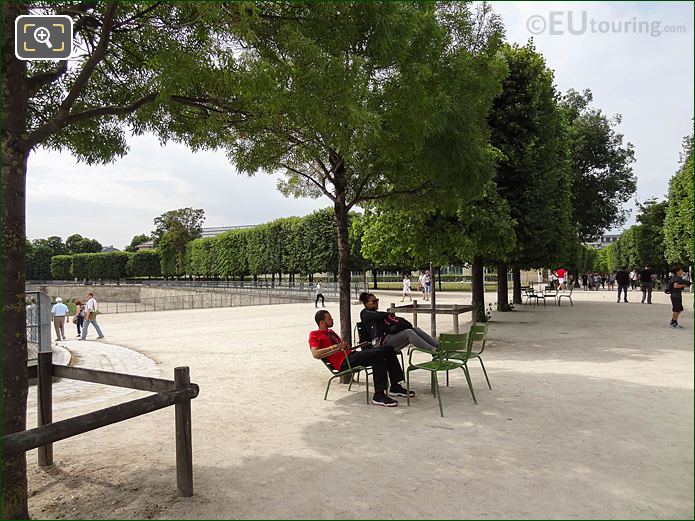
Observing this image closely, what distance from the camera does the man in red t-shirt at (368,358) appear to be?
21.9ft

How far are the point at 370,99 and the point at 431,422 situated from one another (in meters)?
3.67

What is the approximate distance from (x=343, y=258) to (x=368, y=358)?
8.67 feet

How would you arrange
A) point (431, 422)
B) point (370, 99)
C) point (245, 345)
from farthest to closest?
point (245, 345) < point (431, 422) < point (370, 99)

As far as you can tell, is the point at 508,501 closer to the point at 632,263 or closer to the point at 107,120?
the point at 107,120

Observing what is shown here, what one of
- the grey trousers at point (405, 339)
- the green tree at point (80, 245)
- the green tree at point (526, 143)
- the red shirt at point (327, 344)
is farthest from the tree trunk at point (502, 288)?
the green tree at point (80, 245)

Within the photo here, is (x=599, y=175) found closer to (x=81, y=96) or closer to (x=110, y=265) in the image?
(x=81, y=96)

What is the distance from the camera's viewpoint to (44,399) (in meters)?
4.84

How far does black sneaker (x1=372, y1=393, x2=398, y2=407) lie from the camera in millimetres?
6559

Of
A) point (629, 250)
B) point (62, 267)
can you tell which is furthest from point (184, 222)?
point (629, 250)

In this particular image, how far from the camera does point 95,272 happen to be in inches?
4040

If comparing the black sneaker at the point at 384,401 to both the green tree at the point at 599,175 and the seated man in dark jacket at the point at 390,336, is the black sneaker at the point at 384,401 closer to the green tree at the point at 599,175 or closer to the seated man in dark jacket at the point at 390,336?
the seated man in dark jacket at the point at 390,336

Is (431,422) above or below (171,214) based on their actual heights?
below

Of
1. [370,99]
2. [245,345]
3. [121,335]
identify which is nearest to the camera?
[370,99]

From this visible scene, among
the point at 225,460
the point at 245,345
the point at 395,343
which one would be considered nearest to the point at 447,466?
the point at 225,460
